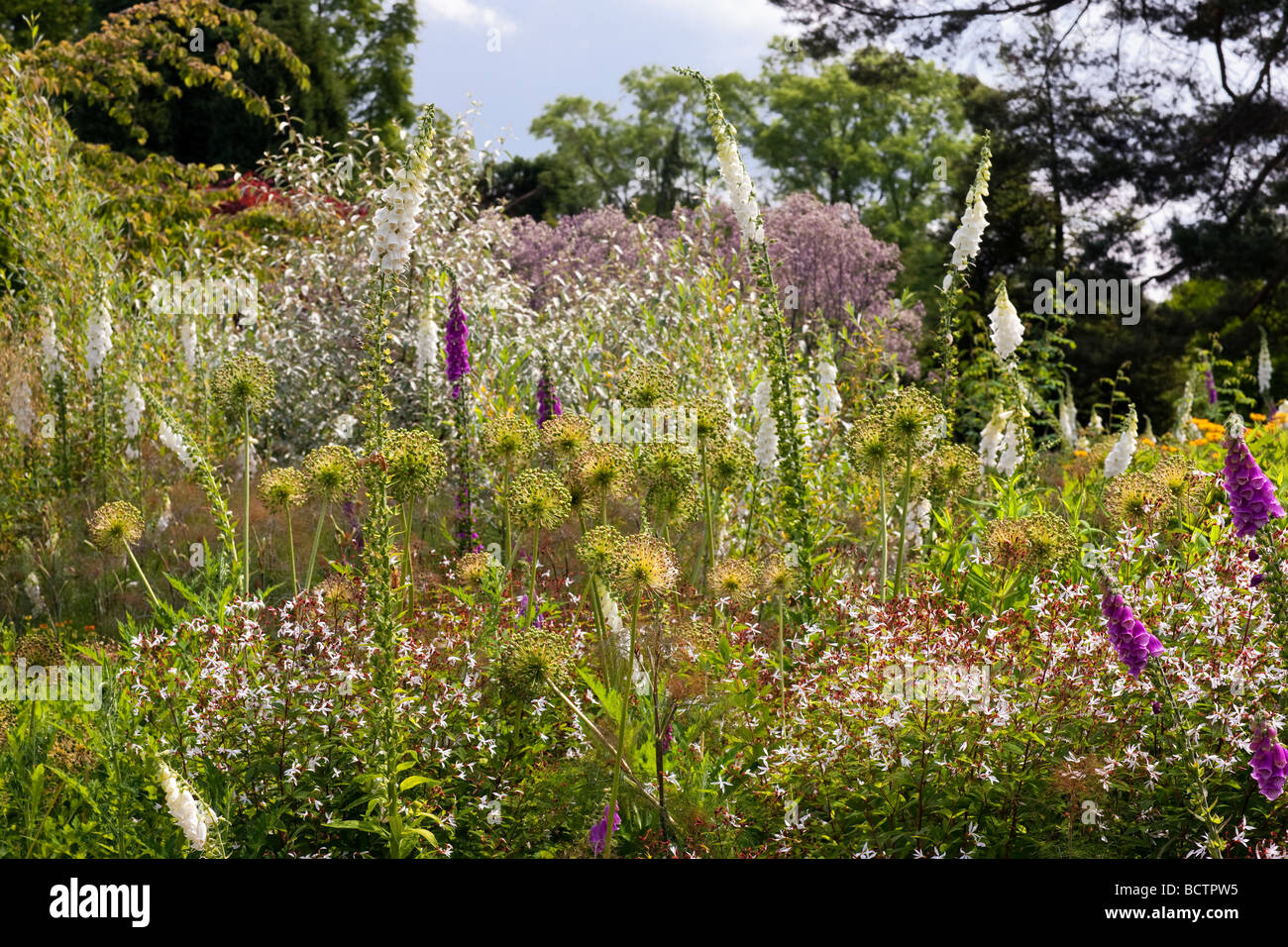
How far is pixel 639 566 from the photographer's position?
244 centimetres

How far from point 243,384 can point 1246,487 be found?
2.89m

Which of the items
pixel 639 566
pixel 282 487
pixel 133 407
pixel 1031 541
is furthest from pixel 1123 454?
pixel 133 407

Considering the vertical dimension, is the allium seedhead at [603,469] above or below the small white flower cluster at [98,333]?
below

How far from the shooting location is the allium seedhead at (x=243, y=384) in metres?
3.59

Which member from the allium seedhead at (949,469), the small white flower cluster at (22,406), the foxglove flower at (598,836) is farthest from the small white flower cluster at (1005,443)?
the small white flower cluster at (22,406)

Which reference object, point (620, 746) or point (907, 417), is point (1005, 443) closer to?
point (907, 417)

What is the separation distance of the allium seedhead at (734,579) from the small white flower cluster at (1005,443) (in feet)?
6.62

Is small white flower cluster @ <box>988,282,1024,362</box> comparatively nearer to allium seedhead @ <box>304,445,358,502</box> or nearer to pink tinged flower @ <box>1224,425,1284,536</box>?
pink tinged flower @ <box>1224,425,1284,536</box>

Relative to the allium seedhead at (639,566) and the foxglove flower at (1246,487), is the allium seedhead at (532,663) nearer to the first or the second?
the allium seedhead at (639,566)

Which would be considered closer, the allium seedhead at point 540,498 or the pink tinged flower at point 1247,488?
the pink tinged flower at point 1247,488

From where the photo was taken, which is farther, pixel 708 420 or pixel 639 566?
pixel 708 420

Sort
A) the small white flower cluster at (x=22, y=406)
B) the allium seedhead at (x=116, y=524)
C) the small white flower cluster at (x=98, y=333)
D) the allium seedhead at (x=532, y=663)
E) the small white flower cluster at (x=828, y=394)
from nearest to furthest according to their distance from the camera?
the allium seedhead at (x=532, y=663) → the allium seedhead at (x=116, y=524) → the small white flower cluster at (x=828, y=394) → the small white flower cluster at (x=98, y=333) → the small white flower cluster at (x=22, y=406)

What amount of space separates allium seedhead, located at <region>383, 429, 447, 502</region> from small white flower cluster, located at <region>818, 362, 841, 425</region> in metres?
2.65
